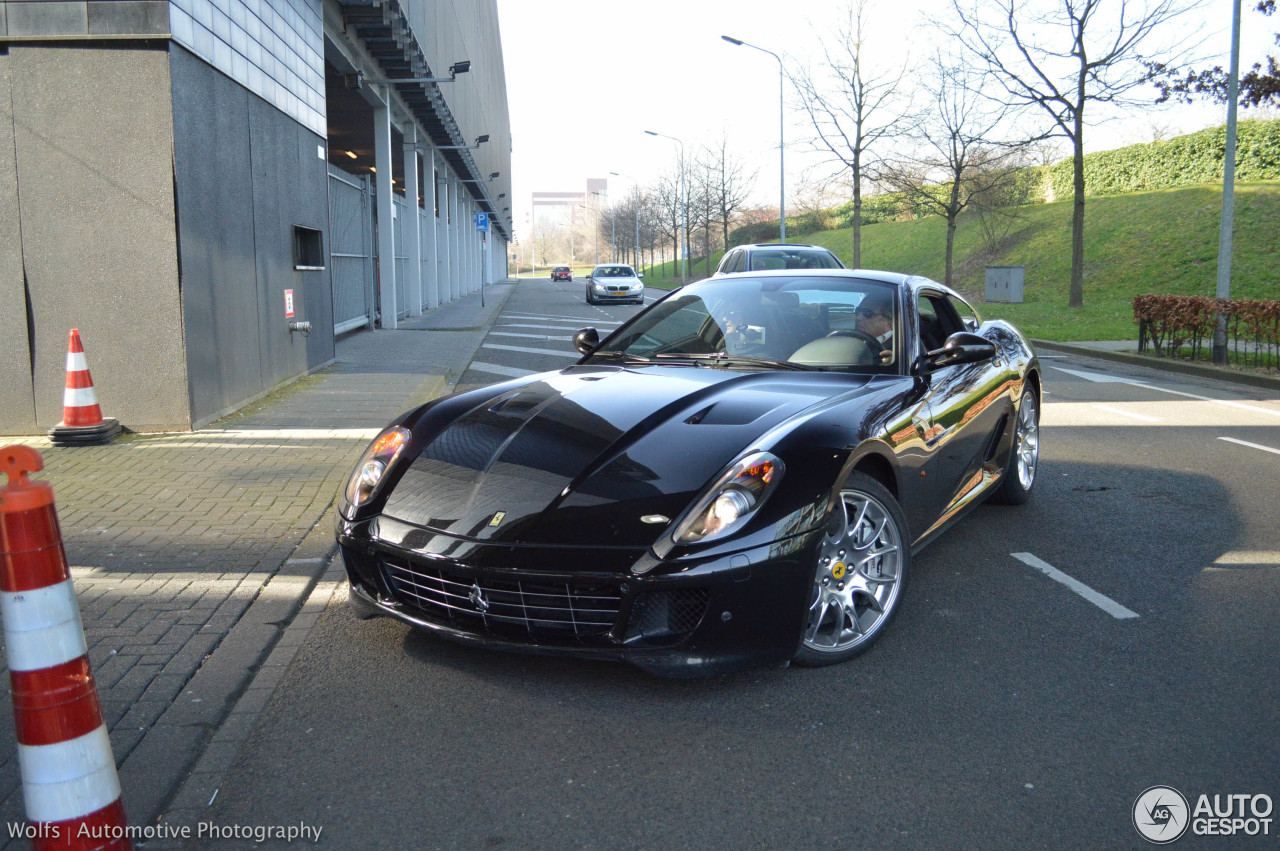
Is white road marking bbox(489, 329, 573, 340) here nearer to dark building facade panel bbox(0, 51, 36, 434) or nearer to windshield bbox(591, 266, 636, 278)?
dark building facade panel bbox(0, 51, 36, 434)

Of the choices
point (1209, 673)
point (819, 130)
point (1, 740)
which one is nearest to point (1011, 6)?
point (819, 130)

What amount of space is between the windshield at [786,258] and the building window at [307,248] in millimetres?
6404

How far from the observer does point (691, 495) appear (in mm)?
3168

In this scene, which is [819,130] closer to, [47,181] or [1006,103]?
[1006,103]

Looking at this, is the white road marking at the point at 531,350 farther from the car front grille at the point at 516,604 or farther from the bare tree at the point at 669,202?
the bare tree at the point at 669,202

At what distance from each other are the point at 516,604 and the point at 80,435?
221 inches

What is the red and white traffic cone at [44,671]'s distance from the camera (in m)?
2.18

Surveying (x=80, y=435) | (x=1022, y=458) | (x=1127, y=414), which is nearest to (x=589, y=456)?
(x=1022, y=458)

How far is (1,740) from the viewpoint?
2.94 meters

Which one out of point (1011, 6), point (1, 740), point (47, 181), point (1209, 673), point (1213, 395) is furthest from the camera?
point (1011, 6)

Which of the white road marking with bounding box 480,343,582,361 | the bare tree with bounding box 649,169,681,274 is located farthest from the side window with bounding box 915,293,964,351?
the bare tree with bounding box 649,169,681,274

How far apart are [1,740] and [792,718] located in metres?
2.34

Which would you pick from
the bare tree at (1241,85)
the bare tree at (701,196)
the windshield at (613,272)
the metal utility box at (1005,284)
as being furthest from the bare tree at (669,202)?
the bare tree at (1241,85)

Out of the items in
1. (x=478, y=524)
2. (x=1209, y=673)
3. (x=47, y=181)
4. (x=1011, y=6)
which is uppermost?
(x=1011, y=6)
